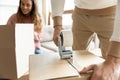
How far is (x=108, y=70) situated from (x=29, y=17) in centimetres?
159

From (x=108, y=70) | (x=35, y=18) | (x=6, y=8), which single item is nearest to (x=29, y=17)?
(x=35, y=18)

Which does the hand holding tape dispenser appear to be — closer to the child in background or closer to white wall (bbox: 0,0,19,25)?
the child in background

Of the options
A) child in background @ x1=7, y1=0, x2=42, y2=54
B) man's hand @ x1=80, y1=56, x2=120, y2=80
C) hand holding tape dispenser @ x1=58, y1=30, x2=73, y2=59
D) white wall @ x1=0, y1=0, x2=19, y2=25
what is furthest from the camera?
white wall @ x1=0, y1=0, x2=19, y2=25

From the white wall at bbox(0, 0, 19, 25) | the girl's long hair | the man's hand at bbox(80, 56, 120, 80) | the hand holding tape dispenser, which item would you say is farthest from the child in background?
the man's hand at bbox(80, 56, 120, 80)

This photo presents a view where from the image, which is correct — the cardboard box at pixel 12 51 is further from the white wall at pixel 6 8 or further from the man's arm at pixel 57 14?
the white wall at pixel 6 8

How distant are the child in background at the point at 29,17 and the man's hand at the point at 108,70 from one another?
141 centimetres

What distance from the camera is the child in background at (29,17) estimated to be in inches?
77.1

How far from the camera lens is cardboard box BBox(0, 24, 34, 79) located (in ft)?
3.58

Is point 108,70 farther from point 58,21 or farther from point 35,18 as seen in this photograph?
point 35,18

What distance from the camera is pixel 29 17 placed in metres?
2.03

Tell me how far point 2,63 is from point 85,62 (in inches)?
25.6

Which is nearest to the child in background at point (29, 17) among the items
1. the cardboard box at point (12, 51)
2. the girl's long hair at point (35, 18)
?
the girl's long hair at point (35, 18)

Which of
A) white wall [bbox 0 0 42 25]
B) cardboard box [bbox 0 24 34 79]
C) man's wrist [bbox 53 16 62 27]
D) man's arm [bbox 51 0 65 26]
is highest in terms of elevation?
white wall [bbox 0 0 42 25]

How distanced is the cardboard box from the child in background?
28.5 inches
